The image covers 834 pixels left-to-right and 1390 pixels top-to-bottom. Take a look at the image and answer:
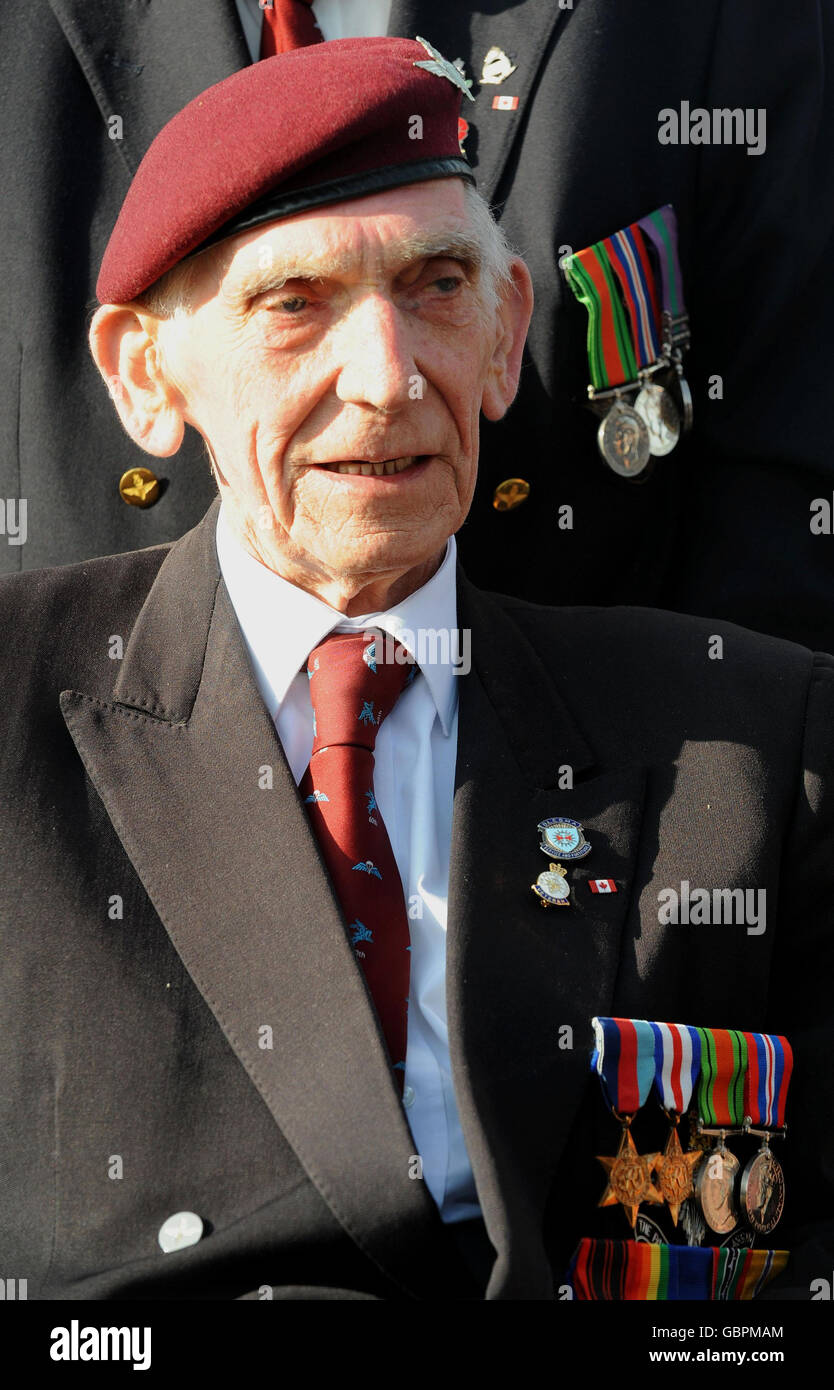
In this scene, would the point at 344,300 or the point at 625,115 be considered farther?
the point at 625,115

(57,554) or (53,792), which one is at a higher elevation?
(57,554)

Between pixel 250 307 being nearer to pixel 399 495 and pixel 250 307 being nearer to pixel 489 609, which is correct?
pixel 399 495

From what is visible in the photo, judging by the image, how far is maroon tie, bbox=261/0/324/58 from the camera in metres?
2.75

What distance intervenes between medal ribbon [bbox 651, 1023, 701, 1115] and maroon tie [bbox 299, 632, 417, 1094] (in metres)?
0.31

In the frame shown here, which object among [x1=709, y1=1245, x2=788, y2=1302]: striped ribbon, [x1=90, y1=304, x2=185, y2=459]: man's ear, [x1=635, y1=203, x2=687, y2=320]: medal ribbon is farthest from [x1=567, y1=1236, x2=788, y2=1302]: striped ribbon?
[x1=635, y1=203, x2=687, y2=320]: medal ribbon

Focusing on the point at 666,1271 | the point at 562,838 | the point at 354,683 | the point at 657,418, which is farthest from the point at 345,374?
the point at 666,1271

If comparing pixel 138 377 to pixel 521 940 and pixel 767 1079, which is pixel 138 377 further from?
pixel 767 1079

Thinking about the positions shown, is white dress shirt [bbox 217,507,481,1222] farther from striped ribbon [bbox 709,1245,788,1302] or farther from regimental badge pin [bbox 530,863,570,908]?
striped ribbon [bbox 709,1245,788,1302]

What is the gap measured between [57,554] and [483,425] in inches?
26.8

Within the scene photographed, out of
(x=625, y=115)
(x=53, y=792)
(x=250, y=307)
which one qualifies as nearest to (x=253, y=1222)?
(x=53, y=792)

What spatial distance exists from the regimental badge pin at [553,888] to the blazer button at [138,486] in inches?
35.9

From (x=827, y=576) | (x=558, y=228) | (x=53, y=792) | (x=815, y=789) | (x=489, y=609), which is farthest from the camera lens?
(x=827, y=576)

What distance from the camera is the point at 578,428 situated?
2.89 metres

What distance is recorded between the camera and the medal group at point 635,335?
2.80 metres
